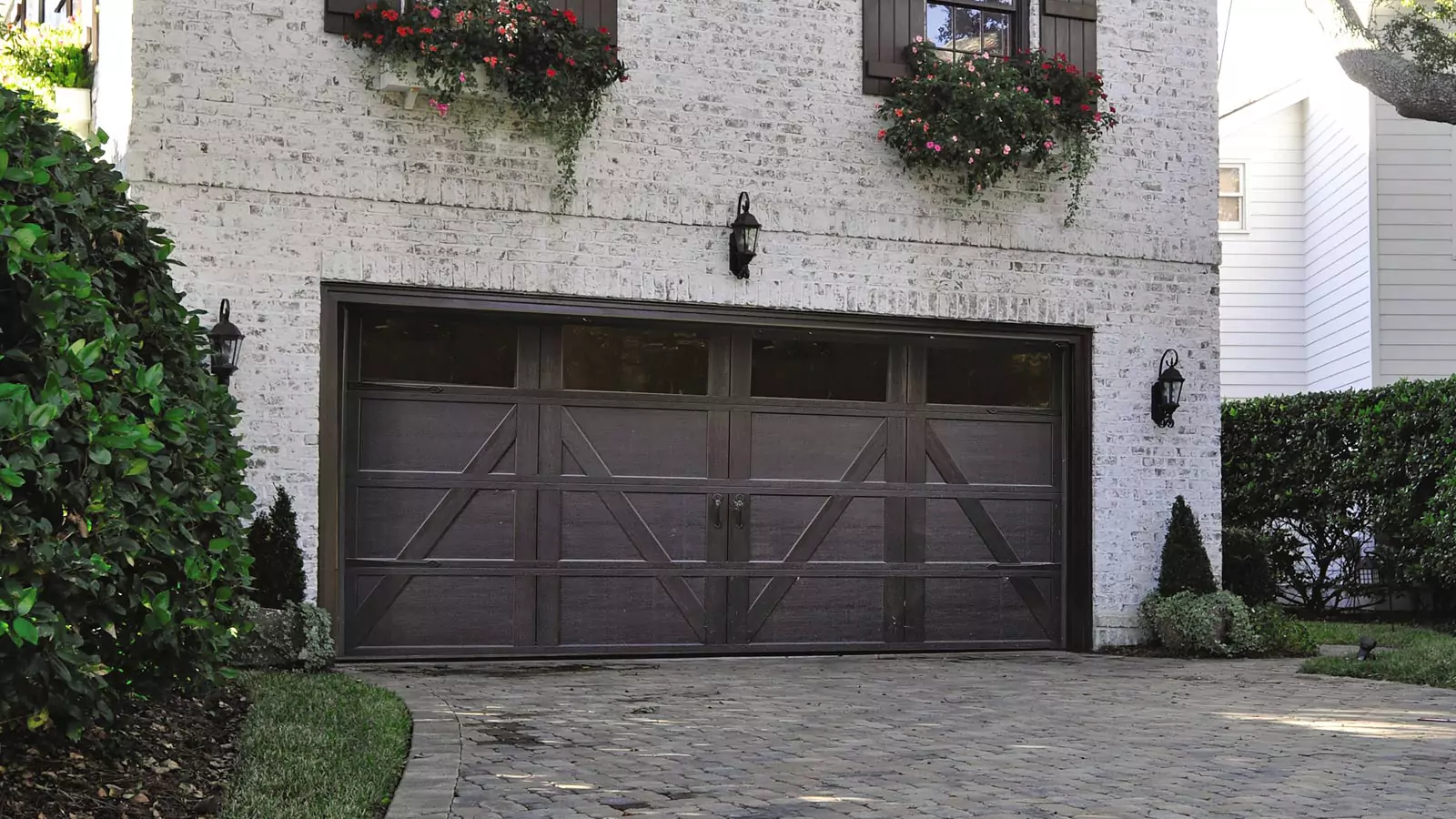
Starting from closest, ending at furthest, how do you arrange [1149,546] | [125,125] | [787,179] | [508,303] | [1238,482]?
[125,125] → [508,303] → [787,179] → [1149,546] → [1238,482]

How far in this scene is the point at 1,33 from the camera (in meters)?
10.4

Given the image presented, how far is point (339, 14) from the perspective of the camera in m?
9.49

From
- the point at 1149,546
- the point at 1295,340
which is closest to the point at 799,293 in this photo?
the point at 1149,546

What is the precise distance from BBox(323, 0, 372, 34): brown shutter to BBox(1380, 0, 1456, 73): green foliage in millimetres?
11829

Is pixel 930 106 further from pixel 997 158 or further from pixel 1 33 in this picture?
pixel 1 33

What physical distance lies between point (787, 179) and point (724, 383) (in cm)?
148

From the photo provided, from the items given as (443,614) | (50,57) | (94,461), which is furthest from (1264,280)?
Answer: (94,461)

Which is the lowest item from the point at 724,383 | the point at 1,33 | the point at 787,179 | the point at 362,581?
the point at 362,581

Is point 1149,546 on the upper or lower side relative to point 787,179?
lower

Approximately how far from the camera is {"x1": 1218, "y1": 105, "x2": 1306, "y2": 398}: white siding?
18188 millimetres

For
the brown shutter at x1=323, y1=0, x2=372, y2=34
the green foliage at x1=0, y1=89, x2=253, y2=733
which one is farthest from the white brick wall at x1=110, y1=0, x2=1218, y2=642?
the green foliage at x1=0, y1=89, x2=253, y2=733

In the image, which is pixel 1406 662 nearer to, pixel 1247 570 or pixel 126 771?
pixel 1247 570

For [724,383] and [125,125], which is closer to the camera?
[125,125]

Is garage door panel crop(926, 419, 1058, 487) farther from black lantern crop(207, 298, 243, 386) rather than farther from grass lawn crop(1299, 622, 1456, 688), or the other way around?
black lantern crop(207, 298, 243, 386)
